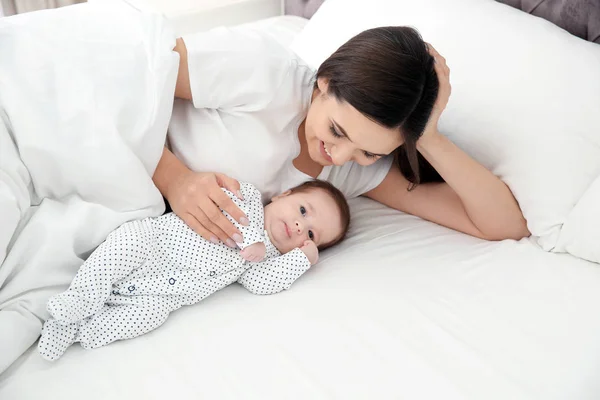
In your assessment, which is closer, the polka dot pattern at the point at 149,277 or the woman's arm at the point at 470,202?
the polka dot pattern at the point at 149,277

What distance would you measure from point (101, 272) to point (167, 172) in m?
0.31

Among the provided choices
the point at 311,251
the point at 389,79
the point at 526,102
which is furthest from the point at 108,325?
the point at 526,102

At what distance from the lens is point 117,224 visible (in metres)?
1.20

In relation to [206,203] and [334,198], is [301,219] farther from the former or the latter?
[206,203]

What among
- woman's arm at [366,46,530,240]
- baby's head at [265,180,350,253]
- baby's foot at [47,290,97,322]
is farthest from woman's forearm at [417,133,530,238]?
baby's foot at [47,290,97,322]

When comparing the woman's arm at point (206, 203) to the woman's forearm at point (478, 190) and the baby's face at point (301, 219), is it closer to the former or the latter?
the baby's face at point (301, 219)

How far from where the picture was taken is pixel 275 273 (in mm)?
1221

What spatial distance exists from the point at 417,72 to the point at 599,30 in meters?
0.63

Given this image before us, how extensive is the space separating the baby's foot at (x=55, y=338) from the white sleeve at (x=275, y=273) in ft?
1.10

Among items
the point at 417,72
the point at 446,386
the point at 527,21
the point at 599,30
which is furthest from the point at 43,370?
the point at 599,30

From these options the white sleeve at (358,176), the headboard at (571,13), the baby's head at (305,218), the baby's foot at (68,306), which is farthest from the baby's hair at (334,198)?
the headboard at (571,13)

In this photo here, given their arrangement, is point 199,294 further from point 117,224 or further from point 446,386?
point 446,386

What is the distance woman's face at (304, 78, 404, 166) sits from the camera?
1.19 m

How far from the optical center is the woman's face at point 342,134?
1.19m
